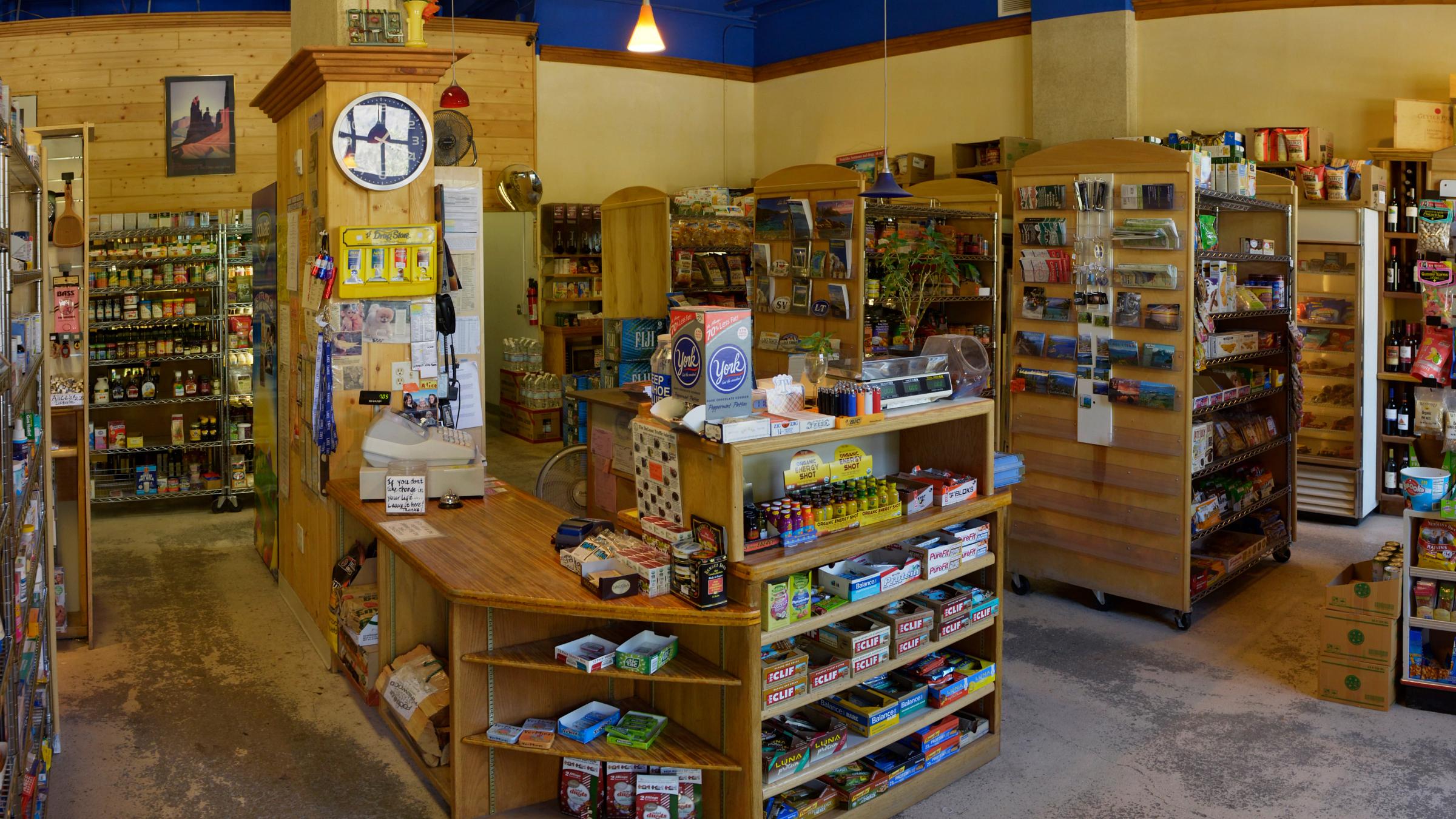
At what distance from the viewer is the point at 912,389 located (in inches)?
149

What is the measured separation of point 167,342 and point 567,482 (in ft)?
12.1

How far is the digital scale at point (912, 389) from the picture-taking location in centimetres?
370

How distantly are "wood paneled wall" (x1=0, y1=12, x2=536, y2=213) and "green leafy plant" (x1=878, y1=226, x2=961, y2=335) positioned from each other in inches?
234

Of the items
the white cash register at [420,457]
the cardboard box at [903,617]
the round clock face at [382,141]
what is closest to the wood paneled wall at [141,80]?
the round clock face at [382,141]

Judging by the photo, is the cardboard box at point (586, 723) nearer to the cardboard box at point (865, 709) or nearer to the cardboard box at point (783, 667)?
the cardboard box at point (783, 667)

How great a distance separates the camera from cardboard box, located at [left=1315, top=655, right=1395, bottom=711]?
15.1 ft

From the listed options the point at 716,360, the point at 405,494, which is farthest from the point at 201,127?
the point at 716,360

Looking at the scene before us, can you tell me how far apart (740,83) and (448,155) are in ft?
24.0

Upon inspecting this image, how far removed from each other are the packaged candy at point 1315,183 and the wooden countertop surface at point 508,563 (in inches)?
231

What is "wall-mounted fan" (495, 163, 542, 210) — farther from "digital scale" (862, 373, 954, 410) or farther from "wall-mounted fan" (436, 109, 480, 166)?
"digital scale" (862, 373, 954, 410)

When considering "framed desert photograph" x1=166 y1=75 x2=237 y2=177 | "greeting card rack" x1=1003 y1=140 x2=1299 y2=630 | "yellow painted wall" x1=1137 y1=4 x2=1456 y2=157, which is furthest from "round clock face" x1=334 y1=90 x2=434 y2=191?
"yellow painted wall" x1=1137 y1=4 x2=1456 y2=157

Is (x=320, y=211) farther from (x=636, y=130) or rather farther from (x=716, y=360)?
(x=636, y=130)

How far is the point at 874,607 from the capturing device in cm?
365

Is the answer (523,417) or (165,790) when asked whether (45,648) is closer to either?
(165,790)
